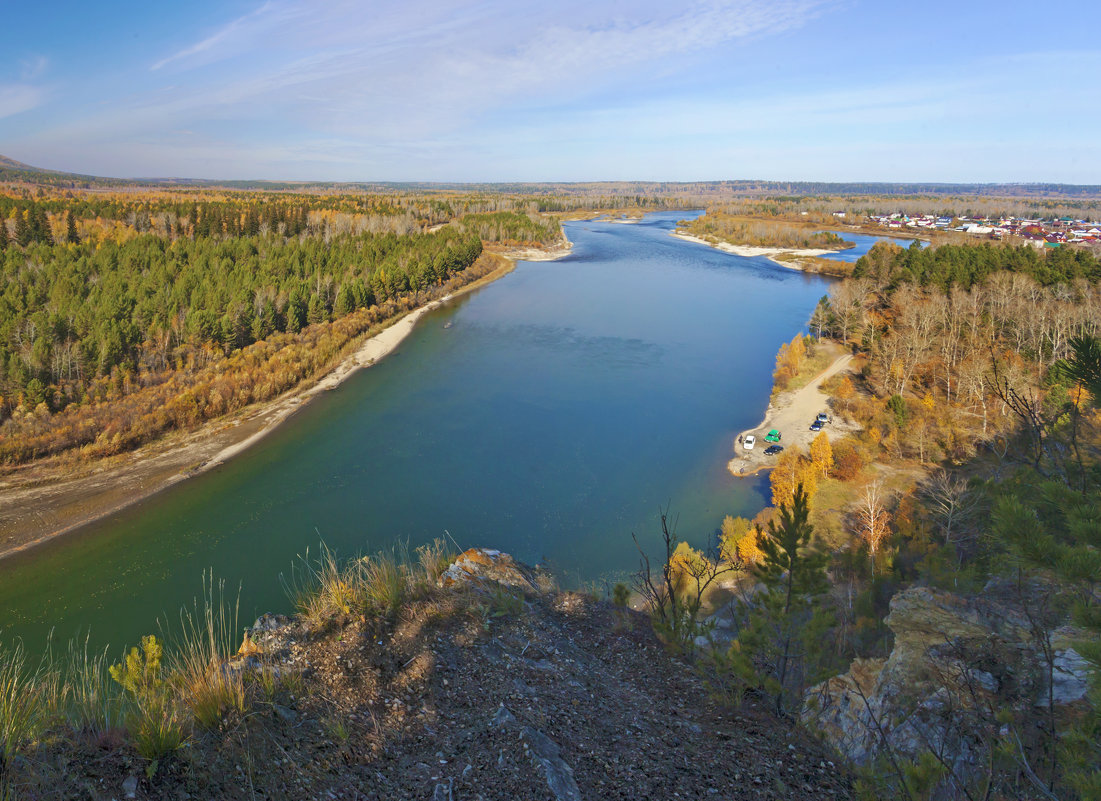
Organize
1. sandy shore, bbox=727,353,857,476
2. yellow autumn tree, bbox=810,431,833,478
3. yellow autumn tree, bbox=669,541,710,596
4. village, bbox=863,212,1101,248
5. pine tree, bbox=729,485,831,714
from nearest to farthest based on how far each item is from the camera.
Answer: pine tree, bbox=729,485,831,714
yellow autumn tree, bbox=669,541,710,596
yellow autumn tree, bbox=810,431,833,478
sandy shore, bbox=727,353,857,476
village, bbox=863,212,1101,248

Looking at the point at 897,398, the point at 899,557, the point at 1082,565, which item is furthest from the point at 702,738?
the point at 897,398

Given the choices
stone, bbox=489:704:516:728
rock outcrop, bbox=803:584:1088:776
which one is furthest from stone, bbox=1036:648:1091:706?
stone, bbox=489:704:516:728

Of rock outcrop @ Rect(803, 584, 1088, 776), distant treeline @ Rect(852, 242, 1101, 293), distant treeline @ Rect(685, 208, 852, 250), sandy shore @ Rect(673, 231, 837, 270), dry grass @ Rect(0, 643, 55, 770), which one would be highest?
distant treeline @ Rect(685, 208, 852, 250)

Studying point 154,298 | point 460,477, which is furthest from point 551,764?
point 154,298

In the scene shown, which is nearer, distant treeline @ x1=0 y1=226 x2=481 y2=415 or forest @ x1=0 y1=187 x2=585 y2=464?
forest @ x1=0 y1=187 x2=585 y2=464

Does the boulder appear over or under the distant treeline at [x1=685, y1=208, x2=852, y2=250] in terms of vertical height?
under

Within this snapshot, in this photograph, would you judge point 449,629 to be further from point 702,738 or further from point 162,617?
point 162,617

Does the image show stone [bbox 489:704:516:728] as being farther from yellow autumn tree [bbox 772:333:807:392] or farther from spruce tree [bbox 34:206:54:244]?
spruce tree [bbox 34:206:54:244]
